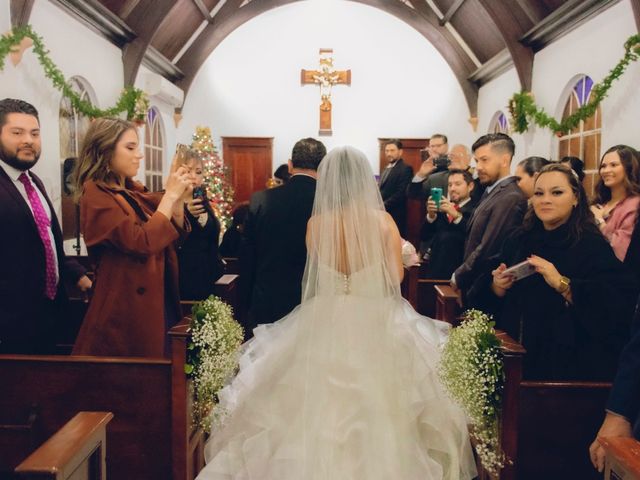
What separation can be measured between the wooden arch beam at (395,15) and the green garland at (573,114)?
321cm

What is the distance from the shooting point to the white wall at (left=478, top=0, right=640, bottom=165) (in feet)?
17.6

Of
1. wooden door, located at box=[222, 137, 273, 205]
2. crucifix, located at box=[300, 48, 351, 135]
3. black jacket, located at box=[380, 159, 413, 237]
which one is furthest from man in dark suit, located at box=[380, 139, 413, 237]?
wooden door, located at box=[222, 137, 273, 205]

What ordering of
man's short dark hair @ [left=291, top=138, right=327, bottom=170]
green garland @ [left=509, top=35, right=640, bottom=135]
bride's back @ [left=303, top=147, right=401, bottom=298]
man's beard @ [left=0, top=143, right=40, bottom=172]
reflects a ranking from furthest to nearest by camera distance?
1. green garland @ [left=509, top=35, right=640, bottom=135]
2. man's short dark hair @ [left=291, top=138, right=327, bottom=170]
3. man's beard @ [left=0, top=143, right=40, bottom=172]
4. bride's back @ [left=303, top=147, right=401, bottom=298]

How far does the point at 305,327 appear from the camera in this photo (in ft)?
8.72

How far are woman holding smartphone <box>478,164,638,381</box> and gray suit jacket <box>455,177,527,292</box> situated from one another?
2.27 feet

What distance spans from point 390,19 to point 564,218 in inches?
365

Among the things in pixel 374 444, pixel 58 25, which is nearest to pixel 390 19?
pixel 58 25

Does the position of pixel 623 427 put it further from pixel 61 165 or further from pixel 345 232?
pixel 61 165

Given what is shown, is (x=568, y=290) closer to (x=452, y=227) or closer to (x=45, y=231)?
(x=452, y=227)

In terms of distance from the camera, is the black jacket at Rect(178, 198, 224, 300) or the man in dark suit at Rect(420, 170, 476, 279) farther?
the man in dark suit at Rect(420, 170, 476, 279)

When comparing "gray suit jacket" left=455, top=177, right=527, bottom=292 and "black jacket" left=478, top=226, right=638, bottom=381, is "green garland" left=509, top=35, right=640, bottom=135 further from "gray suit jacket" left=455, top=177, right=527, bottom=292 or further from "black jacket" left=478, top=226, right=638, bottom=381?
"black jacket" left=478, top=226, right=638, bottom=381

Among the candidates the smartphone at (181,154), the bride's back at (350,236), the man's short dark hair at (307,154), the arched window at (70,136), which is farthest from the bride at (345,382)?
the arched window at (70,136)

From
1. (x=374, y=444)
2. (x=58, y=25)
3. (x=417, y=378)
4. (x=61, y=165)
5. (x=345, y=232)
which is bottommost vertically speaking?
(x=374, y=444)

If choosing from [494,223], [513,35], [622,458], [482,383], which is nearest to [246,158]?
[513,35]
